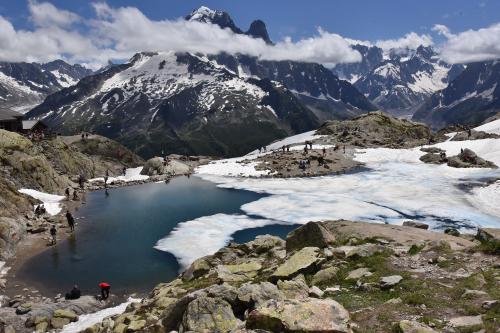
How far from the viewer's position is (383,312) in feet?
60.1

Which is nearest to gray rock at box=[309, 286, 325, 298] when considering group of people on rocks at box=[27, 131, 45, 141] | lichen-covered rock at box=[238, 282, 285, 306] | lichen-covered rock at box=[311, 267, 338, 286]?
lichen-covered rock at box=[238, 282, 285, 306]

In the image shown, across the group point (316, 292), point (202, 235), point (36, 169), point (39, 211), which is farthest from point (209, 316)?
point (36, 169)

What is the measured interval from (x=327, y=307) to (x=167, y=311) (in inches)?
361

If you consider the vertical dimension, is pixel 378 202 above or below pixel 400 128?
below

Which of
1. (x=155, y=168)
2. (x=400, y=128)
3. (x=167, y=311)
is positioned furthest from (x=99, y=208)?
(x=400, y=128)

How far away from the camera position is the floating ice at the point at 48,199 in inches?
2829

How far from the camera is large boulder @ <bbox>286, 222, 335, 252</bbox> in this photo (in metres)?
31.2

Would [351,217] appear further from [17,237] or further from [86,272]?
[17,237]

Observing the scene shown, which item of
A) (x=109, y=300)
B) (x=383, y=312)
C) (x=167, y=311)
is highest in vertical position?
(x=383, y=312)

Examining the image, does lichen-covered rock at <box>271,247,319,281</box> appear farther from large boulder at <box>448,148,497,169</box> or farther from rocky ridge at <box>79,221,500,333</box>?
large boulder at <box>448,148,497,169</box>

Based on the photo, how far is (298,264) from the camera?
1012 inches

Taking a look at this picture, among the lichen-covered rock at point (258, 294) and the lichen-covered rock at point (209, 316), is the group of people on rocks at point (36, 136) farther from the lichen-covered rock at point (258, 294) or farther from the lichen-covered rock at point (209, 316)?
the lichen-covered rock at point (258, 294)

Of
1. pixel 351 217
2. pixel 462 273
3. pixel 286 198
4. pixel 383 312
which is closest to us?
pixel 383 312

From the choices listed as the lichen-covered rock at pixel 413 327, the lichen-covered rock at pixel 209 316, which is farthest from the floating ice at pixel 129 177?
the lichen-covered rock at pixel 413 327
